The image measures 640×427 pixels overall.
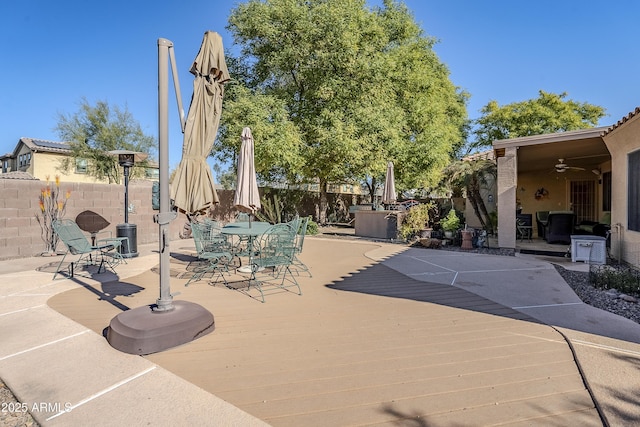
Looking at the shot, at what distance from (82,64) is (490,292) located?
15654 mm

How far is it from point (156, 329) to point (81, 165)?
27.3 meters

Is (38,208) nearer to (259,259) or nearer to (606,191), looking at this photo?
(259,259)

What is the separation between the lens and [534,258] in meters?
8.16

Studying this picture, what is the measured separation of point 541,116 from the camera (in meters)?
23.0

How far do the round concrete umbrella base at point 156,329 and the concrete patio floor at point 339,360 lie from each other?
0.29 feet

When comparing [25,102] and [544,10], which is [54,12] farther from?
[544,10]

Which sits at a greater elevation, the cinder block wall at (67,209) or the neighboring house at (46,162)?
the neighboring house at (46,162)

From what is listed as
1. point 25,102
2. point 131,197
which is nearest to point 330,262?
point 131,197

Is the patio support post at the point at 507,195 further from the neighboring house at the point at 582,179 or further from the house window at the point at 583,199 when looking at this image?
the house window at the point at 583,199

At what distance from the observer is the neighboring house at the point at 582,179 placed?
695 centimetres

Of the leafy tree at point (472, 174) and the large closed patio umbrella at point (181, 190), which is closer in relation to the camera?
the large closed patio umbrella at point (181, 190)

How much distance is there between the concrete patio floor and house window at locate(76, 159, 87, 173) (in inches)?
922

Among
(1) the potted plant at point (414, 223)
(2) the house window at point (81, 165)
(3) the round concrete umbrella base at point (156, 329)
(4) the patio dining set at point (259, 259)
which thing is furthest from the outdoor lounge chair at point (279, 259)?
(2) the house window at point (81, 165)

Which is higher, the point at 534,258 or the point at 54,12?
the point at 54,12
